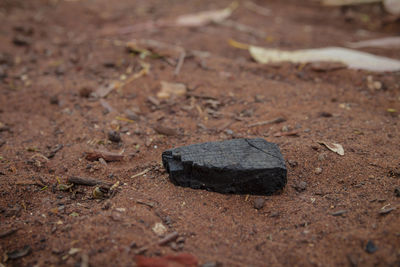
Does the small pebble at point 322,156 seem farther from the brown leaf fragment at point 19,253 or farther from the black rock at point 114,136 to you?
the brown leaf fragment at point 19,253

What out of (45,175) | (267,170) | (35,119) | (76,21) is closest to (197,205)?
(267,170)

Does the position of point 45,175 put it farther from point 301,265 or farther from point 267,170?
point 301,265

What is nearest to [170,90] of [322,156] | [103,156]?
[103,156]

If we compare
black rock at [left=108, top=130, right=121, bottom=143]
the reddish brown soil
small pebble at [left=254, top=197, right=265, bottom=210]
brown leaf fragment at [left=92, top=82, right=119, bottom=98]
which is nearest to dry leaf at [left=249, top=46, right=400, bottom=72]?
the reddish brown soil

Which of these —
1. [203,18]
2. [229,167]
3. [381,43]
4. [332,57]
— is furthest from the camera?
[203,18]

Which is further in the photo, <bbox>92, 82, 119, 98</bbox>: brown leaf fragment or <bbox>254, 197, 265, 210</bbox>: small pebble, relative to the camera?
<bbox>92, 82, 119, 98</bbox>: brown leaf fragment

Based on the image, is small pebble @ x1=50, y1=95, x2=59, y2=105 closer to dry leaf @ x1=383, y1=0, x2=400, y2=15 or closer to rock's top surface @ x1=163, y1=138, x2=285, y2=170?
rock's top surface @ x1=163, y1=138, x2=285, y2=170

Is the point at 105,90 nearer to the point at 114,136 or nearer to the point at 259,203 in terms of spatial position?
the point at 114,136
